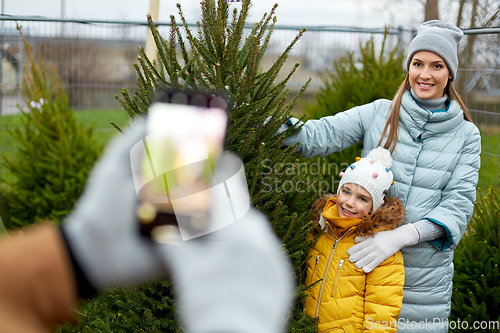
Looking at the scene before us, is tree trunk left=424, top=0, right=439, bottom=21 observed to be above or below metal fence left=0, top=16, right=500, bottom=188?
above

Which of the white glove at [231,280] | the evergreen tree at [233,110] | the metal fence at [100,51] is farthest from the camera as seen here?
the metal fence at [100,51]

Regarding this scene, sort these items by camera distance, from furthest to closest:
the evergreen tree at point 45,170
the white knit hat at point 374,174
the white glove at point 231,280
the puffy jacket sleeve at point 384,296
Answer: the evergreen tree at point 45,170, the white knit hat at point 374,174, the puffy jacket sleeve at point 384,296, the white glove at point 231,280

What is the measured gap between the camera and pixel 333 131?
7.15 ft

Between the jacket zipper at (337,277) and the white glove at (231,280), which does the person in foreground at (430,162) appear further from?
the white glove at (231,280)

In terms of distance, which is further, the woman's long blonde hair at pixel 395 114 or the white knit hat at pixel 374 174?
the woman's long blonde hair at pixel 395 114

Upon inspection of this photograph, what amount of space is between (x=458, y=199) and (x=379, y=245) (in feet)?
1.55

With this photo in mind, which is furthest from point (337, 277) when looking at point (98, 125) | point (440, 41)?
point (98, 125)

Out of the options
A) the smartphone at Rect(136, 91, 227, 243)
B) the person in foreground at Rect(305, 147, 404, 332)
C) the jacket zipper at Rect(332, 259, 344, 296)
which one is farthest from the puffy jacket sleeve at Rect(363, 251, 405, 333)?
the smartphone at Rect(136, 91, 227, 243)

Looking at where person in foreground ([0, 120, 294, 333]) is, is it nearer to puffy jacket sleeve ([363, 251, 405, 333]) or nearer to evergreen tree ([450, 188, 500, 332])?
puffy jacket sleeve ([363, 251, 405, 333])

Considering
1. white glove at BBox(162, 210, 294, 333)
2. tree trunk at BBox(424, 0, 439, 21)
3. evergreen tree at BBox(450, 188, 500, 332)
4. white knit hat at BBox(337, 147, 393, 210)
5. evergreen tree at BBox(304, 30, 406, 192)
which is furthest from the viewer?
tree trunk at BBox(424, 0, 439, 21)

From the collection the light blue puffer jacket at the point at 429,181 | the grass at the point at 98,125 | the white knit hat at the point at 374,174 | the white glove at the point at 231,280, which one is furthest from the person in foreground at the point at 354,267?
the grass at the point at 98,125

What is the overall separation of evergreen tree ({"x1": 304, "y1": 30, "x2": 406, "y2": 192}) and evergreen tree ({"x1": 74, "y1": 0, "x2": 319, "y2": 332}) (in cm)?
170

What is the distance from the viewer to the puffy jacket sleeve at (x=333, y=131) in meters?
2.02

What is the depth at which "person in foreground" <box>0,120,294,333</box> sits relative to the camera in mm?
648
